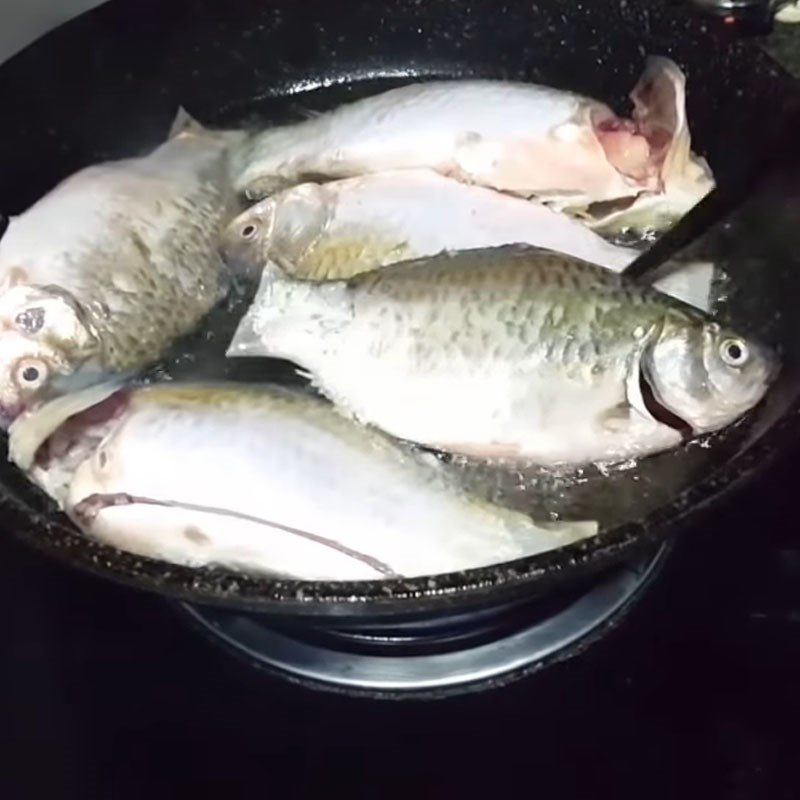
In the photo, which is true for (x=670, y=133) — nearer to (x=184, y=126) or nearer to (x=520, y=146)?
(x=520, y=146)

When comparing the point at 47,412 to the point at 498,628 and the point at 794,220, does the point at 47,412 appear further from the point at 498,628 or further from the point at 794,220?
the point at 794,220

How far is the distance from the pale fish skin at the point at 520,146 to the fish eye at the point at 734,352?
7.2 inches

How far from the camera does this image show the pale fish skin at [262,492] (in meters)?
0.70

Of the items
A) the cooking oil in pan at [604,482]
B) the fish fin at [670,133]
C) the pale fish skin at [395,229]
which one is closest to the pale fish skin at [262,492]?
the cooking oil in pan at [604,482]

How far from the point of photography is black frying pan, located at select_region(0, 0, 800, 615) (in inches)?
33.4

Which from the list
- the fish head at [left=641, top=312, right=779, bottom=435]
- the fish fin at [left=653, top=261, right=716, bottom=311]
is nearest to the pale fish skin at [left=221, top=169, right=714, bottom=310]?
the fish fin at [left=653, top=261, right=716, bottom=311]

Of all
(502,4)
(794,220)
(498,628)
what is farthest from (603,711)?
(502,4)

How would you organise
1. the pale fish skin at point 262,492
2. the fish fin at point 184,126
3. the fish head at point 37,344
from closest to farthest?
the pale fish skin at point 262,492, the fish head at point 37,344, the fish fin at point 184,126

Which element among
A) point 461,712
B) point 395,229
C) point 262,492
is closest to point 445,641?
point 461,712

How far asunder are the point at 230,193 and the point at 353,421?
0.25 metres

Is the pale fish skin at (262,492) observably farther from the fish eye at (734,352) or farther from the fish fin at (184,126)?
the fish fin at (184,126)

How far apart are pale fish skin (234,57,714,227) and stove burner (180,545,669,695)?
244 millimetres

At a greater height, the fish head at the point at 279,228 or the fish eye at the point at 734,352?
the fish head at the point at 279,228

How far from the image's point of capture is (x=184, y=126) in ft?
3.27
